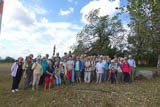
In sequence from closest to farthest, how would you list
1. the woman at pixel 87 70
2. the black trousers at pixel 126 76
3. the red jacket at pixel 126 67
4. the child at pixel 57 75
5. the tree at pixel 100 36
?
A: 1. the child at pixel 57 75
2. the woman at pixel 87 70
3. the red jacket at pixel 126 67
4. the black trousers at pixel 126 76
5. the tree at pixel 100 36

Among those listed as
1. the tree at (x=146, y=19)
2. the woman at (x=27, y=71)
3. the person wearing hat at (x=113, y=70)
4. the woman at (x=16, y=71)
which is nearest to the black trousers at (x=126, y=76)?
the person wearing hat at (x=113, y=70)

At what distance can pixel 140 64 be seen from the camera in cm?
4450

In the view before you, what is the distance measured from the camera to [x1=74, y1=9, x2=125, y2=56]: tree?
2519 cm

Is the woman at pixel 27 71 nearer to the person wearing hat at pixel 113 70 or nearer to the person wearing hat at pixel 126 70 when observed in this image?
the person wearing hat at pixel 113 70

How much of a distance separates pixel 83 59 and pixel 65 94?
3948mm

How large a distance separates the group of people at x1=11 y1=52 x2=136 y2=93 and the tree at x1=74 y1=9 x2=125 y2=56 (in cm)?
1451

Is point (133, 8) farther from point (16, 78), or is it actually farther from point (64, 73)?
point (16, 78)

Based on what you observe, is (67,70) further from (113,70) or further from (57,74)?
(113,70)

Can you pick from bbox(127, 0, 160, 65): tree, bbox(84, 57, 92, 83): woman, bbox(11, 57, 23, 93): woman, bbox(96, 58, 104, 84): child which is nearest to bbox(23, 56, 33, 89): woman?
bbox(11, 57, 23, 93): woman

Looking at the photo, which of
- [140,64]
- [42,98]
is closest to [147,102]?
[42,98]

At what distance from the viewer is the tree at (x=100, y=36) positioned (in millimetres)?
25188

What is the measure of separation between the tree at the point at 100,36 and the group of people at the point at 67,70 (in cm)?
1451

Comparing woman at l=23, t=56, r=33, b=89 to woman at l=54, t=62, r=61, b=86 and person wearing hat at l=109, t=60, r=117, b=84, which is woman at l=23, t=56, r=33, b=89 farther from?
person wearing hat at l=109, t=60, r=117, b=84

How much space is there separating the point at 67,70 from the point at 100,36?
18.8 metres
